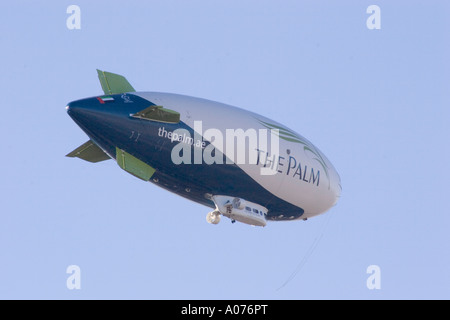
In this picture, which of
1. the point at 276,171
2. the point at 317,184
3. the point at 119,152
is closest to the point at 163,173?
the point at 119,152

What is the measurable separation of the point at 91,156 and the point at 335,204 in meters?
15.5

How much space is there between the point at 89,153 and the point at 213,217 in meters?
7.52

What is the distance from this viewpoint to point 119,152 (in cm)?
5116

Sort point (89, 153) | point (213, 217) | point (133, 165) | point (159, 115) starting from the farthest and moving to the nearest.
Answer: point (213, 217) → point (89, 153) → point (133, 165) → point (159, 115)

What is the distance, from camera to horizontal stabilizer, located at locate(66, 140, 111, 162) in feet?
179

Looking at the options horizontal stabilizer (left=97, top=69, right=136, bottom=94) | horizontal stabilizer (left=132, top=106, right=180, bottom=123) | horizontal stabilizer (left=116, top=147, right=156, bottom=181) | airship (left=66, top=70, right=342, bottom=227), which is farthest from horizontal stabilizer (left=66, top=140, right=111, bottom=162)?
horizontal stabilizer (left=132, top=106, right=180, bottom=123)

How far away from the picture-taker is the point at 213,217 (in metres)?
56.7

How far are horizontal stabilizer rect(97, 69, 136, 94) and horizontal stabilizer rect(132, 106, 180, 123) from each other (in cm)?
303

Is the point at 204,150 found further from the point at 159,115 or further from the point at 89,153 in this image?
the point at 89,153

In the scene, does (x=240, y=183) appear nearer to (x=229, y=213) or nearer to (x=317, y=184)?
(x=229, y=213)

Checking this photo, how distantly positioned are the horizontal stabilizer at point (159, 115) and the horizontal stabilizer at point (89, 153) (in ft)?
15.7

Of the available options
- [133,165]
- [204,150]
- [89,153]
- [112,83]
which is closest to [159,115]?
[133,165]

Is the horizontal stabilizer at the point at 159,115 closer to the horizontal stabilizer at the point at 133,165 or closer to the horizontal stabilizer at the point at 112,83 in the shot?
the horizontal stabilizer at the point at 133,165

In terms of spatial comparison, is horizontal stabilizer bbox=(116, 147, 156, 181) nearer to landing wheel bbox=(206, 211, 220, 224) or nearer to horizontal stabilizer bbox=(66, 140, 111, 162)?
horizontal stabilizer bbox=(66, 140, 111, 162)
